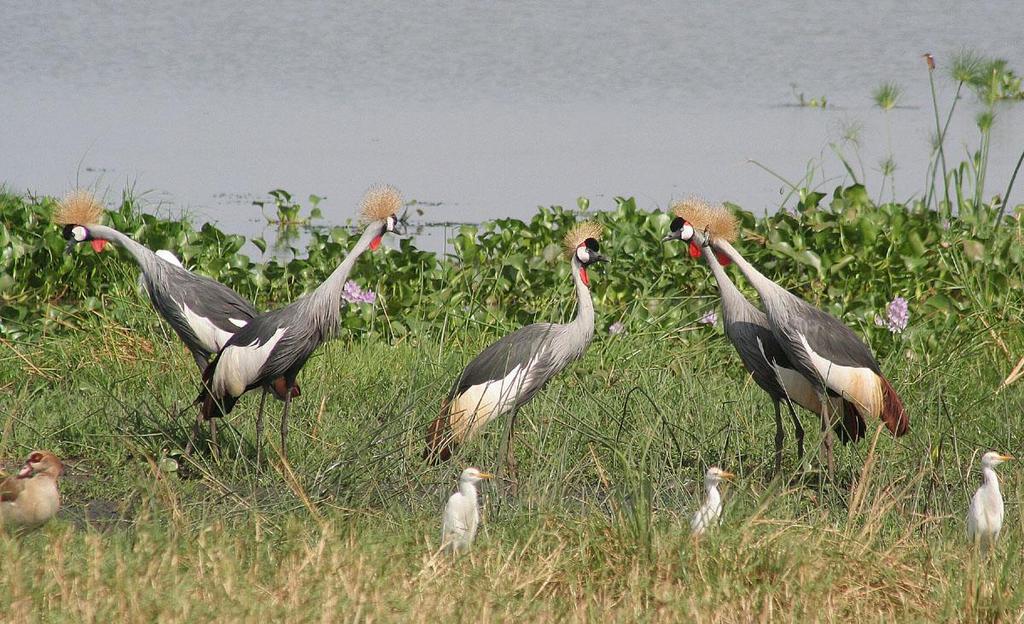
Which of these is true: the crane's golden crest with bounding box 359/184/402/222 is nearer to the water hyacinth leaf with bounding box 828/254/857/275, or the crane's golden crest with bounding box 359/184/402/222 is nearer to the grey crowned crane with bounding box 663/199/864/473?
the grey crowned crane with bounding box 663/199/864/473

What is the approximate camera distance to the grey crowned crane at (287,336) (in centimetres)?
485

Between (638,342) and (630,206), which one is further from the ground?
(630,206)

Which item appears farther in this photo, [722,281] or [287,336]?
[722,281]

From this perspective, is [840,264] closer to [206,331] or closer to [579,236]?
[579,236]

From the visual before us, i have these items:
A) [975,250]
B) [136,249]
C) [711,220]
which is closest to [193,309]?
[136,249]

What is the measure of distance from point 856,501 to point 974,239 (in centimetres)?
304

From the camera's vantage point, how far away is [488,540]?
12.2 ft

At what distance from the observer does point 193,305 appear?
5.48m

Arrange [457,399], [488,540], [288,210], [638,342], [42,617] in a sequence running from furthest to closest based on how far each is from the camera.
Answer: [288,210] < [638,342] < [457,399] < [488,540] < [42,617]

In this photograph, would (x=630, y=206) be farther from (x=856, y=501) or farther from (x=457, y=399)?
(x=856, y=501)

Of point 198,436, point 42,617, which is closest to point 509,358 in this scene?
point 198,436

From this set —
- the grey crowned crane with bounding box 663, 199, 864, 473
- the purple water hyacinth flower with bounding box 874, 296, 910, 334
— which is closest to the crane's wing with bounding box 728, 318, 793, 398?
the grey crowned crane with bounding box 663, 199, 864, 473

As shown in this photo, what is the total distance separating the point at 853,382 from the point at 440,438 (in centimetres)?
156

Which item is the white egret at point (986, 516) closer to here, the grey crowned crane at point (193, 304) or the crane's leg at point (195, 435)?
the crane's leg at point (195, 435)
